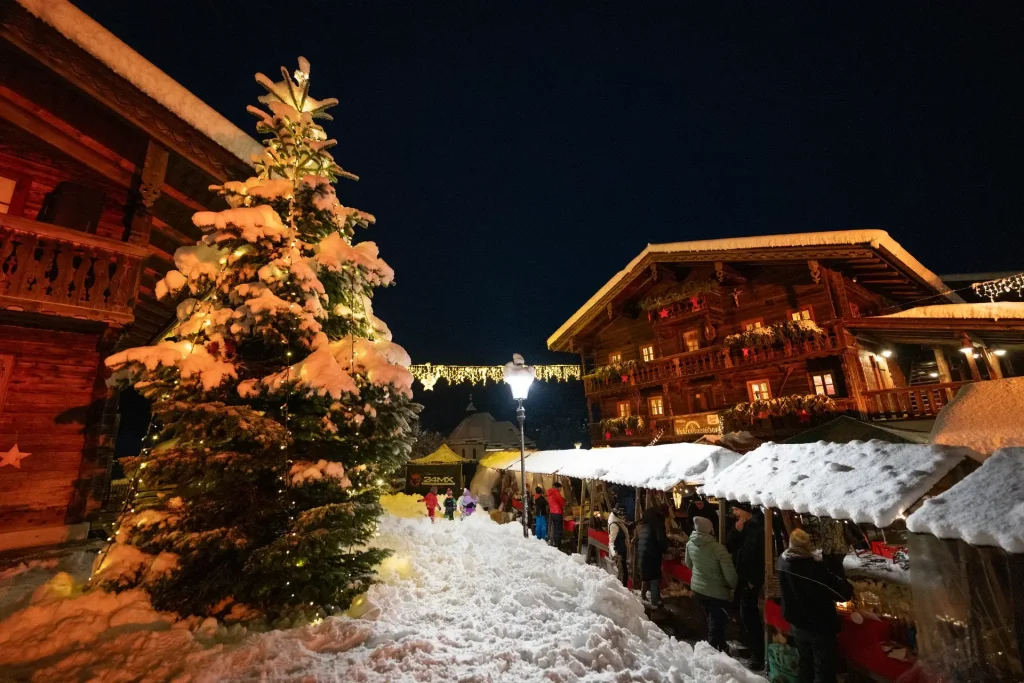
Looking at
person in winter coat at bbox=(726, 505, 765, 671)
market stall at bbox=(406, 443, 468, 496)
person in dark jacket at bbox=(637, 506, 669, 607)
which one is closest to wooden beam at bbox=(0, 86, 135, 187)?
person in dark jacket at bbox=(637, 506, 669, 607)

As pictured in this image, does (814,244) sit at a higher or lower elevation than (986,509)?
higher

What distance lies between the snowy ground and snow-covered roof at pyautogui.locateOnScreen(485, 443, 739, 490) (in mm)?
3005

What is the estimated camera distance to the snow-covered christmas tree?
15.9ft

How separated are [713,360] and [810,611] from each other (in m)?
15.5

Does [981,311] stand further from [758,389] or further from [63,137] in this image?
[63,137]

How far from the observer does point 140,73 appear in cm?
817

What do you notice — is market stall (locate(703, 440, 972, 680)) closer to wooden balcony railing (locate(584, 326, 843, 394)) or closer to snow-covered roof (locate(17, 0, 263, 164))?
wooden balcony railing (locate(584, 326, 843, 394))

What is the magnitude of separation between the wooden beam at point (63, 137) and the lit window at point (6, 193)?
106cm

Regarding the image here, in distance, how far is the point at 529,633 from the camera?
509 centimetres

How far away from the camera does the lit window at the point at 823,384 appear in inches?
646

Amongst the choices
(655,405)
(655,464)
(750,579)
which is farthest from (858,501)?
(655,405)

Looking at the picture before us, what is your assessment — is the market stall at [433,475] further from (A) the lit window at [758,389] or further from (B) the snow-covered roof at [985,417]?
(B) the snow-covered roof at [985,417]

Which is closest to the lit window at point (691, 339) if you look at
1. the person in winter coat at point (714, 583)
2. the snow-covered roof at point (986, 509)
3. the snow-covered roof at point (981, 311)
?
the snow-covered roof at point (981, 311)

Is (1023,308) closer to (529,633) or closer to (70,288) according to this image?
(529,633)
